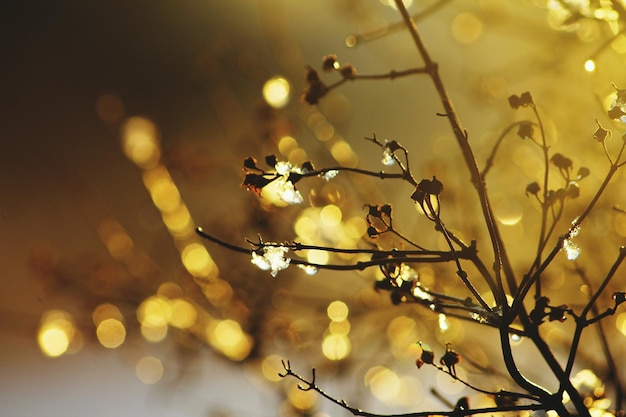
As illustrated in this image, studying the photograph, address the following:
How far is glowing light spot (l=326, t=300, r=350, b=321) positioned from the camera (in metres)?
4.68

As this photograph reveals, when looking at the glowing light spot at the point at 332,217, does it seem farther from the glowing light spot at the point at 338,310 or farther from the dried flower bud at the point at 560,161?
the dried flower bud at the point at 560,161

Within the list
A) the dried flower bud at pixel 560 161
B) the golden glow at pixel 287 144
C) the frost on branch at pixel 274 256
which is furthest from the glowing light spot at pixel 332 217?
the frost on branch at pixel 274 256

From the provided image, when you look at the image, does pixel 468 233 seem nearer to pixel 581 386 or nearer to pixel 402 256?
pixel 581 386

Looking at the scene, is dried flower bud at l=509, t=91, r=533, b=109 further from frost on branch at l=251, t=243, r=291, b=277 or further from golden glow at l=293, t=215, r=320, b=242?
golden glow at l=293, t=215, r=320, b=242

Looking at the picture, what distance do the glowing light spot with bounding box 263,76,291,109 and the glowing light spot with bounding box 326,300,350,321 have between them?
1.80 m

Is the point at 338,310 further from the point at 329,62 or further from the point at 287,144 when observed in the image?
the point at 329,62

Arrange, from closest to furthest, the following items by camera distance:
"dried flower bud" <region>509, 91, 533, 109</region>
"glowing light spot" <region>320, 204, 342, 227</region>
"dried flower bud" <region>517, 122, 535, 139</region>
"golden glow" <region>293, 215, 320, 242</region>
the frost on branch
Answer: the frost on branch, "dried flower bud" <region>509, 91, 533, 109</region>, "dried flower bud" <region>517, 122, 535, 139</region>, "golden glow" <region>293, 215, 320, 242</region>, "glowing light spot" <region>320, 204, 342, 227</region>

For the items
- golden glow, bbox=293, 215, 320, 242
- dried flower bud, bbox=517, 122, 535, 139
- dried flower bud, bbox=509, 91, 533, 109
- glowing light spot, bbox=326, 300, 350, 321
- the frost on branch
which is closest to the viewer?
the frost on branch

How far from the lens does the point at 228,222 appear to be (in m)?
5.04

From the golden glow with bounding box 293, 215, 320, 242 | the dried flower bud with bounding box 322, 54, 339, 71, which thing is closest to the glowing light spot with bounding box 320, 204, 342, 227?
the golden glow with bounding box 293, 215, 320, 242

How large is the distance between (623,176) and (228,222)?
3290 millimetres

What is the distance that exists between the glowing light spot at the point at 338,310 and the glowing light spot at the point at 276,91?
5.91 feet

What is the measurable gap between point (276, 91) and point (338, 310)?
209 cm

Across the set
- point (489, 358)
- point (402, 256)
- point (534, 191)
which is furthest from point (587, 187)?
point (402, 256)
